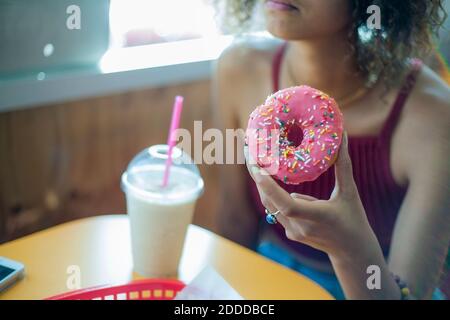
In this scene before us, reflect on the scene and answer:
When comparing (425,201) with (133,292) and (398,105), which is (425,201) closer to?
(398,105)

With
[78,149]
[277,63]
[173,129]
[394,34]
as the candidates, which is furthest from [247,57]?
[78,149]

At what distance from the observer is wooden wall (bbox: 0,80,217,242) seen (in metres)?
1.28

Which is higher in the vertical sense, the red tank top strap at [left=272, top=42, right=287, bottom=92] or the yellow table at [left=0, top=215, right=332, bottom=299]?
the red tank top strap at [left=272, top=42, right=287, bottom=92]

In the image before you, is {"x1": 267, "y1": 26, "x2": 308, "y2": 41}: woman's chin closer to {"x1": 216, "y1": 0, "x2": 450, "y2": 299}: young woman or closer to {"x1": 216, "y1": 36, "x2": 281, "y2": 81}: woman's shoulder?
{"x1": 216, "y1": 0, "x2": 450, "y2": 299}: young woman

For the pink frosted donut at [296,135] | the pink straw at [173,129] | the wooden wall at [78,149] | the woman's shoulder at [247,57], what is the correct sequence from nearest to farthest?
the pink frosted donut at [296,135], the pink straw at [173,129], the woman's shoulder at [247,57], the wooden wall at [78,149]

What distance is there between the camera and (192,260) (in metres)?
0.91

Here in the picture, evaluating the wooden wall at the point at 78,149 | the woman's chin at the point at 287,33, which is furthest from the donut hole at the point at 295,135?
the wooden wall at the point at 78,149

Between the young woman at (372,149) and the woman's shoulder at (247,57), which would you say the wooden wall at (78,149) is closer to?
the woman's shoulder at (247,57)

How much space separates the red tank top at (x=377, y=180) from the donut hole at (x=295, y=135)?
1.9 inches

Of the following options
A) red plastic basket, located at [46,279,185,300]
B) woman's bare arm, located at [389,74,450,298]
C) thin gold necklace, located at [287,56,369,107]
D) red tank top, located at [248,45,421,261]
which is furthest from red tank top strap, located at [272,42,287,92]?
red plastic basket, located at [46,279,185,300]

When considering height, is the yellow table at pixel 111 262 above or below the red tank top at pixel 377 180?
below

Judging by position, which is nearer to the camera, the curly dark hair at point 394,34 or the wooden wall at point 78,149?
the curly dark hair at point 394,34

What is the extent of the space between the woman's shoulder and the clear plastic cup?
245mm

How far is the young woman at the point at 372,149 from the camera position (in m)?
0.60
